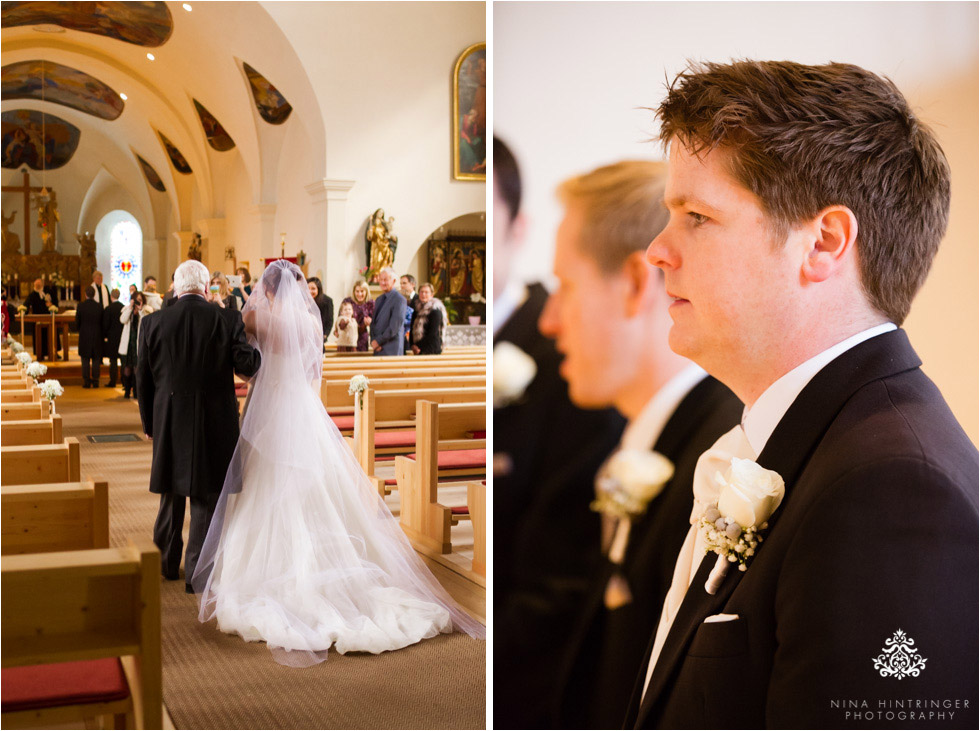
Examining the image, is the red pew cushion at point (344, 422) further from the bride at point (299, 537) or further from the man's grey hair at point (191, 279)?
the man's grey hair at point (191, 279)

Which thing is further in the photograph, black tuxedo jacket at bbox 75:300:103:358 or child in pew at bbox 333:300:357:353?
black tuxedo jacket at bbox 75:300:103:358

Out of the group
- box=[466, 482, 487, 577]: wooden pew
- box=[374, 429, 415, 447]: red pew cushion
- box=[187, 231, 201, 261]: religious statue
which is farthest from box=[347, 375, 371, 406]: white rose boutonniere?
box=[187, 231, 201, 261]: religious statue

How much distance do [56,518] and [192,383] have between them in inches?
64.0

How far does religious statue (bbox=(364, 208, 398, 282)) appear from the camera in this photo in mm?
13672

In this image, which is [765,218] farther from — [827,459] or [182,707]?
[182,707]

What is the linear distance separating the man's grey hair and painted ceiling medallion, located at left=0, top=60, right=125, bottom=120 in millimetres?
16232

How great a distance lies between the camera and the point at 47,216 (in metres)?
23.7

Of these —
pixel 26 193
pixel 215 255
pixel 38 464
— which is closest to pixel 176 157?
pixel 215 255

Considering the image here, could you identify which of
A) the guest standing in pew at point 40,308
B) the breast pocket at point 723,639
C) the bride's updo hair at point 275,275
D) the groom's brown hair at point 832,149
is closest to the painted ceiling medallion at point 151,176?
the guest standing in pew at point 40,308

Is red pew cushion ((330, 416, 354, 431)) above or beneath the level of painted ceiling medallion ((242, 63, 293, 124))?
beneath

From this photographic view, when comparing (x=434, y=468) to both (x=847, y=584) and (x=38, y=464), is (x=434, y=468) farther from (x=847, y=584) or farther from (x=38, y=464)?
(x=847, y=584)

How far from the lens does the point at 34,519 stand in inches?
112

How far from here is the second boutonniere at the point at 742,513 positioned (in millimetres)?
2320

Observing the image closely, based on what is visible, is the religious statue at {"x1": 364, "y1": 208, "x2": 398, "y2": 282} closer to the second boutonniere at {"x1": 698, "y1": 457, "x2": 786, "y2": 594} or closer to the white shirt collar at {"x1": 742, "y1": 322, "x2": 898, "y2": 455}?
the white shirt collar at {"x1": 742, "y1": 322, "x2": 898, "y2": 455}
